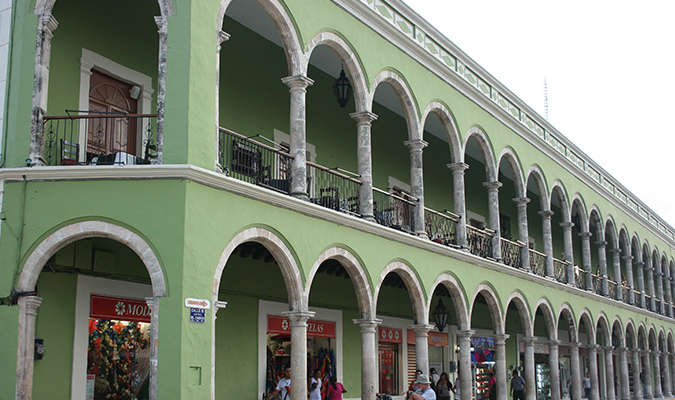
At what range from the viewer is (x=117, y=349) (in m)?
11.6

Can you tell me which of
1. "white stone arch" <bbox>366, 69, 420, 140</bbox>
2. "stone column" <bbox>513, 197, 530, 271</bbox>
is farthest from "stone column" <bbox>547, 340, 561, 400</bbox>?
"white stone arch" <bbox>366, 69, 420, 140</bbox>

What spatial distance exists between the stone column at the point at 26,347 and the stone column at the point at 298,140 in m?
4.22

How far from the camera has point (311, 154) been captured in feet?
51.6

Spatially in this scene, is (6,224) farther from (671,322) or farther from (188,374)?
(671,322)

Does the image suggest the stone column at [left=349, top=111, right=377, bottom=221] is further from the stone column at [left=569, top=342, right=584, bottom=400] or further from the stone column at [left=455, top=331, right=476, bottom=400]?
the stone column at [left=569, top=342, right=584, bottom=400]

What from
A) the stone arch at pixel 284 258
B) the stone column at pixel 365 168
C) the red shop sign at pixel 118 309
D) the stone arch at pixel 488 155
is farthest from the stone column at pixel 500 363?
the red shop sign at pixel 118 309

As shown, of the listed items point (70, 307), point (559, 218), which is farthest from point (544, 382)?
point (70, 307)

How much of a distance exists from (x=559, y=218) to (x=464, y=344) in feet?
47.8

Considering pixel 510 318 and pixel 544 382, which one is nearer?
pixel 510 318

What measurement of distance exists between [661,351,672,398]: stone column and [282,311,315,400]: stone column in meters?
25.8

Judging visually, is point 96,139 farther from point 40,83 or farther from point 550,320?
point 550,320

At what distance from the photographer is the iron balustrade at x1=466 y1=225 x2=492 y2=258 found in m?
17.5

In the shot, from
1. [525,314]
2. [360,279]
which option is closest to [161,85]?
[360,279]

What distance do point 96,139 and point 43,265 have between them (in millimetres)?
2502
